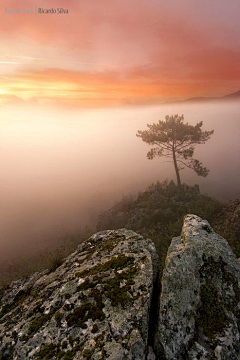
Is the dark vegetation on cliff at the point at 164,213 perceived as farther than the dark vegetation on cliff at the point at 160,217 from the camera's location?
Yes

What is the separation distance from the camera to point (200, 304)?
5.43 metres

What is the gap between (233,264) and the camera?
20.5 feet

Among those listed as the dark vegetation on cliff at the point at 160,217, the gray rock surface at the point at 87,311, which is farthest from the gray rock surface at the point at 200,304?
the dark vegetation on cliff at the point at 160,217

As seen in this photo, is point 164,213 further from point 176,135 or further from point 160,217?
point 176,135

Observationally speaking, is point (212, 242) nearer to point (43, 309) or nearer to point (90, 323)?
point (90, 323)

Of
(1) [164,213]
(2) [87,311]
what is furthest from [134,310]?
(1) [164,213]

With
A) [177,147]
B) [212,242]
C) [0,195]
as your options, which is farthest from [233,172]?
[0,195]

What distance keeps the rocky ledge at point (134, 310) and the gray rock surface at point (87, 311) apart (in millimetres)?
18

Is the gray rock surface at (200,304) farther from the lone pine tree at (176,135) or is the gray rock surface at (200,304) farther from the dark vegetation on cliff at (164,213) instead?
the lone pine tree at (176,135)

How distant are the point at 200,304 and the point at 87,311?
2.70 m

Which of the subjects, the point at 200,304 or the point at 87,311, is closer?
the point at 87,311

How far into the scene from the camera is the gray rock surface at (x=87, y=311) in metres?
4.62

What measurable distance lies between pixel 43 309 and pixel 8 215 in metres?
72.0

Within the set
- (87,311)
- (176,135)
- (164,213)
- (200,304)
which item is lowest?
(164,213)
